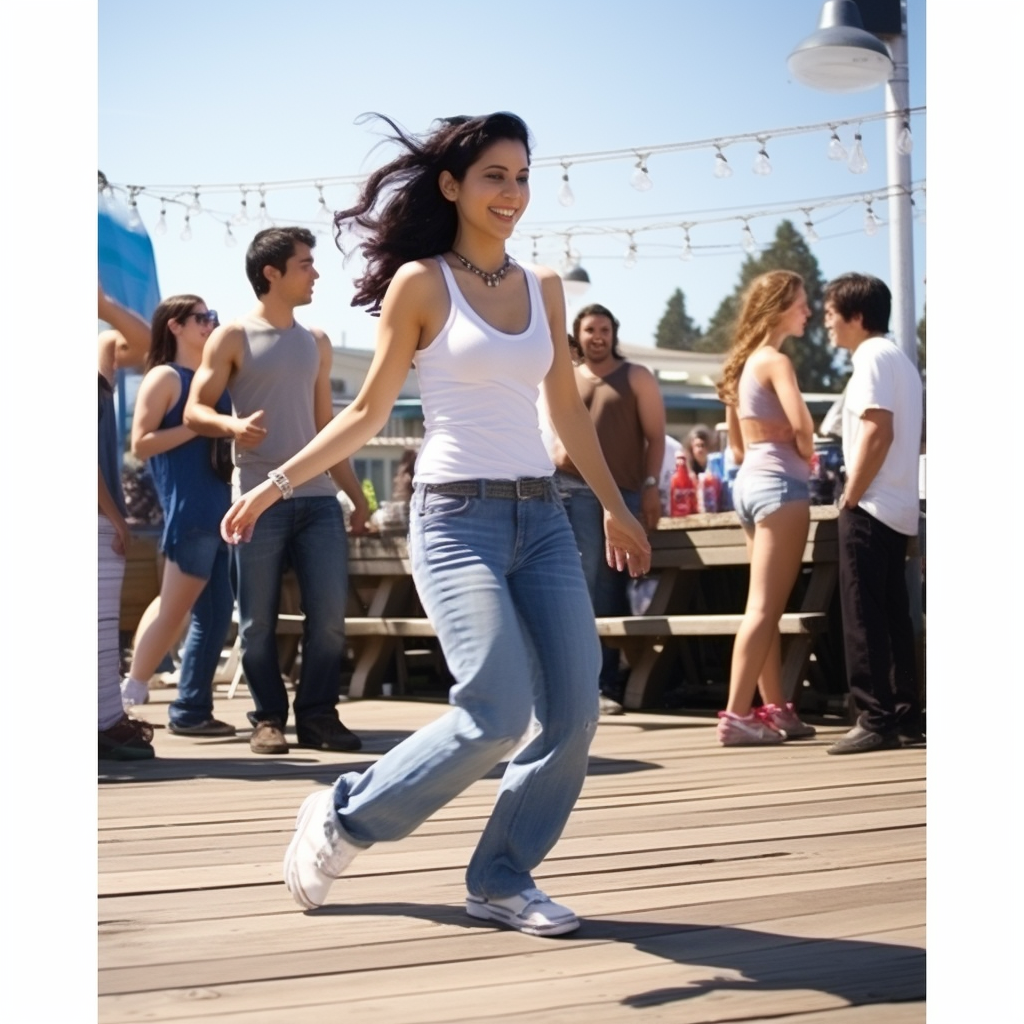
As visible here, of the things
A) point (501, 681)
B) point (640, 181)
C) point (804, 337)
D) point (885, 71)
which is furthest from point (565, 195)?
point (804, 337)

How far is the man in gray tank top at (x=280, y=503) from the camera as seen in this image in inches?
232

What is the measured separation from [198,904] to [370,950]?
1.80 ft

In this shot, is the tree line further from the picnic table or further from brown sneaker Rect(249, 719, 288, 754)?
brown sneaker Rect(249, 719, 288, 754)

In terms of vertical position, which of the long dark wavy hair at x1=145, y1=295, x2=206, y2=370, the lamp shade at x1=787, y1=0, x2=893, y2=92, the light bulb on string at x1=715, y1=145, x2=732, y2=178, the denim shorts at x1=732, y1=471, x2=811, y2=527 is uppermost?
the light bulb on string at x1=715, y1=145, x2=732, y2=178

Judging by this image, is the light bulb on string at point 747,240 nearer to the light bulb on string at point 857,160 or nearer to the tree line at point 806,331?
the light bulb on string at point 857,160

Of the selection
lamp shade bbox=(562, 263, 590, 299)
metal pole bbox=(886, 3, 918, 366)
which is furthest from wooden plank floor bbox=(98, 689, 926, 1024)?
lamp shade bbox=(562, 263, 590, 299)

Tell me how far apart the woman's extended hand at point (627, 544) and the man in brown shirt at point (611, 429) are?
3432mm

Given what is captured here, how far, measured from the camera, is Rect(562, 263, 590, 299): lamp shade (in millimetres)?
14477

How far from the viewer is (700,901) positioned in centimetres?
341

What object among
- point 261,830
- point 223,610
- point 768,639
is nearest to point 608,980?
point 261,830

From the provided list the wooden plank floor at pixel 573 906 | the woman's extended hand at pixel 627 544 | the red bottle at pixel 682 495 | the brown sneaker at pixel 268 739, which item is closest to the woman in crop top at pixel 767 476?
the wooden plank floor at pixel 573 906

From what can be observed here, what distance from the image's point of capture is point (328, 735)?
596cm
